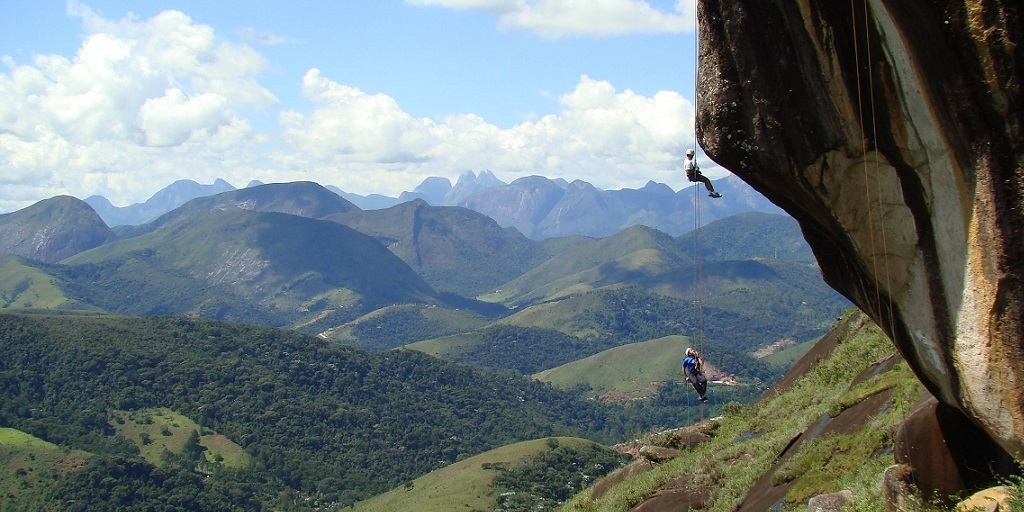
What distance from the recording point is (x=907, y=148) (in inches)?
433

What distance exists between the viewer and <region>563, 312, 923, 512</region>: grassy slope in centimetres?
Result: 1697

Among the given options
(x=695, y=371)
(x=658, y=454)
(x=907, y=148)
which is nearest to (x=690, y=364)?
(x=695, y=371)

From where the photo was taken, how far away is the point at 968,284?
35.3ft

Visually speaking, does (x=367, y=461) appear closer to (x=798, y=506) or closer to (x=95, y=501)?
(x=95, y=501)

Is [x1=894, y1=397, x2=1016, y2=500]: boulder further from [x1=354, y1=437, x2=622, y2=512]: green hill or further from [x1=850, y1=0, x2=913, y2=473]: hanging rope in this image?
[x1=354, y1=437, x2=622, y2=512]: green hill

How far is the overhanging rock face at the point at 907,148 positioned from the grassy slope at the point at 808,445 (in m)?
3.98

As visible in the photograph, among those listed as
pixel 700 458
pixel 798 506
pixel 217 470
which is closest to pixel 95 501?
pixel 217 470

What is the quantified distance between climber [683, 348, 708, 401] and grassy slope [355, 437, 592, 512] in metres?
77.1

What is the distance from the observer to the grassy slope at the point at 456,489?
10194 centimetres

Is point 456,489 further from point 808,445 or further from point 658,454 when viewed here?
point 808,445

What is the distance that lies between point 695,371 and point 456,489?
88.5 meters

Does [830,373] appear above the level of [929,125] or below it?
below

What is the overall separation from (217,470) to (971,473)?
148 metres

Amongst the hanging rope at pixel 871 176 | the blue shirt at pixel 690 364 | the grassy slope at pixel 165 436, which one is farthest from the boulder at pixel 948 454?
the grassy slope at pixel 165 436
